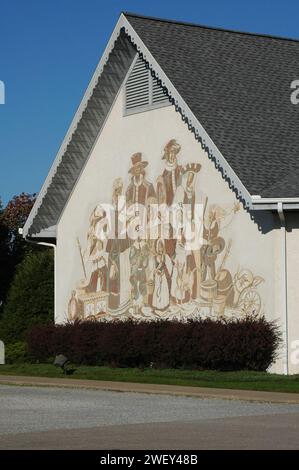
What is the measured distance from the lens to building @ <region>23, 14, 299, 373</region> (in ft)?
95.7

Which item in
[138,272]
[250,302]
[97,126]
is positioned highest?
[97,126]

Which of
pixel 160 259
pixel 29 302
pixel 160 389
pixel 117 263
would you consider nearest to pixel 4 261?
pixel 29 302

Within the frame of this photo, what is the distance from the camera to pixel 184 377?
2769cm

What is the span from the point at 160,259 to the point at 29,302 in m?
7.89

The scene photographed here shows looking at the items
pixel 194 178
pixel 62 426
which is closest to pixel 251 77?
pixel 194 178

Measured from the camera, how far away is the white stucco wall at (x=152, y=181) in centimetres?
2925

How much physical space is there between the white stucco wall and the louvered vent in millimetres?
258

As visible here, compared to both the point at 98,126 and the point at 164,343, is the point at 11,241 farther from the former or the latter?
the point at 164,343

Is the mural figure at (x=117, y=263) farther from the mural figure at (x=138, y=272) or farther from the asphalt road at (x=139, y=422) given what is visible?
the asphalt road at (x=139, y=422)

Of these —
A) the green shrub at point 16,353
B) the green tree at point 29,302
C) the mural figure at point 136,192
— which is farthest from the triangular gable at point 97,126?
the green shrub at point 16,353

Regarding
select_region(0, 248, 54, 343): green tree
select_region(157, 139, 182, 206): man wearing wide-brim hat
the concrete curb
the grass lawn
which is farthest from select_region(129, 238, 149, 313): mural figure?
select_region(0, 248, 54, 343): green tree

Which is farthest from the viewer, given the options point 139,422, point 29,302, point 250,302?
point 29,302

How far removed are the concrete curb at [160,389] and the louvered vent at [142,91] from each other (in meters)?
9.19
